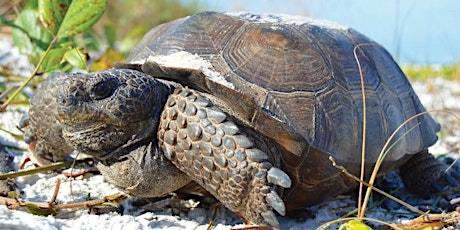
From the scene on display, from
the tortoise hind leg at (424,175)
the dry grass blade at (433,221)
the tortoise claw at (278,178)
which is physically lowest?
the tortoise hind leg at (424,175)

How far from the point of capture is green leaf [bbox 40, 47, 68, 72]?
269 centimetres

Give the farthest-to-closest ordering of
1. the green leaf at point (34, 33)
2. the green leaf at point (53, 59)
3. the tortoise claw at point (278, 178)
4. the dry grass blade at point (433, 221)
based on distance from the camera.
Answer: the green leaf at point (34, 33) → the green leaf at point (53, 59) → the dry grass blade at point (433, 221) → the tortoise claw at point (278, 178)

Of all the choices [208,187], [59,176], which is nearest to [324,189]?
[208,187]

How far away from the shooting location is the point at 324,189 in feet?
6.75

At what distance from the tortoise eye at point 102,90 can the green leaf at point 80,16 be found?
87 cm

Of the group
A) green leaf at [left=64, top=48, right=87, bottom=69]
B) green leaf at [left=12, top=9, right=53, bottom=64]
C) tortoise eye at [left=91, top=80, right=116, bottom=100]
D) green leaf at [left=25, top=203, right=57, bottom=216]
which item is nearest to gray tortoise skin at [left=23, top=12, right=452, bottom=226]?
tortoise eye at [left=91, top=80, right=116, bottom=100]

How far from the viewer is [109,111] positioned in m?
1.79

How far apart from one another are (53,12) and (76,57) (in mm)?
220

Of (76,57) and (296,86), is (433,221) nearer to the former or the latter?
(296,86)

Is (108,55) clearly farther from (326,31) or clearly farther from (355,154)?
(355,154)

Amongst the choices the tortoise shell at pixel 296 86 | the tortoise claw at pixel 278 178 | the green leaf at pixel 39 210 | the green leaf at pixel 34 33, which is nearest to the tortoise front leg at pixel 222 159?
the tortoise claw at pixel 278 178

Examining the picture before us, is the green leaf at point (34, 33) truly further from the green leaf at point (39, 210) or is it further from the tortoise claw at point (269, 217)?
the tortoise claw at point (269, 217)

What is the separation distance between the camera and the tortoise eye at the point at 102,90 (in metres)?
1.79

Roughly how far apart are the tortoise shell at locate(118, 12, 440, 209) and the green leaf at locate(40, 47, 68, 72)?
0.54 metres
